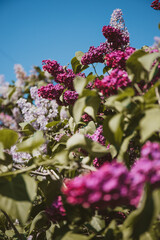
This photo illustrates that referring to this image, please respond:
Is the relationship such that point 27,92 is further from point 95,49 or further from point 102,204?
point 102,204

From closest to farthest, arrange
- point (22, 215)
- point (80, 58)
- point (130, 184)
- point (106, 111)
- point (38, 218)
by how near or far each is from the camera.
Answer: point (130, 184), point (22, 215), point (38, 218), point (106, 111), point (80, 58)

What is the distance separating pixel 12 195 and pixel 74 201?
296 millimetres

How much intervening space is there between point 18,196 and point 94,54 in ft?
3.83

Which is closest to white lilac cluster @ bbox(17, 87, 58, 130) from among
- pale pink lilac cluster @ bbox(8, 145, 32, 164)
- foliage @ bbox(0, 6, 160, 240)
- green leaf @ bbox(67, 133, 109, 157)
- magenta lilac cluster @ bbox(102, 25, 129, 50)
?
pale pink lilac cluster @ bbox(8, 145, 32, 164)

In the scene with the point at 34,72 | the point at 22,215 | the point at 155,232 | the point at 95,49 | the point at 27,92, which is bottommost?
the point at 155,232

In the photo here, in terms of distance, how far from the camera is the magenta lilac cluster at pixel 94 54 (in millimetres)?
1538

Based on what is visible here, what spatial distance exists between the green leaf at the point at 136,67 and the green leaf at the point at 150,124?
0.28 metres

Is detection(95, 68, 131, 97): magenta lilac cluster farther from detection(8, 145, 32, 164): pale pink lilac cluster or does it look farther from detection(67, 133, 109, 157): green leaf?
detection(8, 145, 32, 164): pale pink lilac cluster

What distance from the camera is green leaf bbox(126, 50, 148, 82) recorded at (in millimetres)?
829

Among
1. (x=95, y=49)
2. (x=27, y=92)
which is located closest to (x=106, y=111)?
(x=95, y=49)

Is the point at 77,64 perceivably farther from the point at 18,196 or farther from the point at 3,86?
the point at 3,86

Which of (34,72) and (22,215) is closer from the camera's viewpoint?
(22,215)

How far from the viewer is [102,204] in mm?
539

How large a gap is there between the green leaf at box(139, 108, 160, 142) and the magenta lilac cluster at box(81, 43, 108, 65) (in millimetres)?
1045
